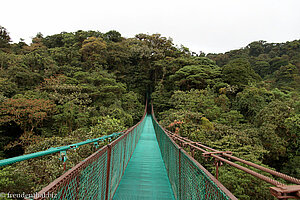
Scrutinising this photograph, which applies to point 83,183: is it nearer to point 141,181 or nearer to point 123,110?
point 141,181

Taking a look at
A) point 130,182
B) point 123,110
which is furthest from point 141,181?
point 123,110

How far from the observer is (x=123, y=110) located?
38.1 ft

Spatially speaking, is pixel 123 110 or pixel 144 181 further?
pixel 123 110

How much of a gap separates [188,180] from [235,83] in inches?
504

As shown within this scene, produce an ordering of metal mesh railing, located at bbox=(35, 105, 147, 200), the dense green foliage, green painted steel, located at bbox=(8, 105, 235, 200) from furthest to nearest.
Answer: the dense green foliage → green painted steel, located at bbox=(8, 105, 235, 200) → metal mesh railing, located at bbox=(35, 105, 147, 200)

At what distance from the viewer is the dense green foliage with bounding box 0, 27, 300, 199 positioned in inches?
171

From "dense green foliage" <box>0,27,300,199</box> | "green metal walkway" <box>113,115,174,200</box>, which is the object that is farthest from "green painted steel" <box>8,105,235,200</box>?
"dense green foliage" <box>0,27,300,199</box>

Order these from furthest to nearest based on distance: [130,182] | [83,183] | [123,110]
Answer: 1. [123,110]
2. [130,182]
3. [83,183]

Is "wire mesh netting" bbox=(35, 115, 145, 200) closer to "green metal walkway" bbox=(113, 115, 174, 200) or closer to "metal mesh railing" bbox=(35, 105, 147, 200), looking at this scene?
"metal mesh railing" bbox=(35, 105, 147, 200)

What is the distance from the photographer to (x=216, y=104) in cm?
1050

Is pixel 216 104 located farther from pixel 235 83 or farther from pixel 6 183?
pixel 6 183

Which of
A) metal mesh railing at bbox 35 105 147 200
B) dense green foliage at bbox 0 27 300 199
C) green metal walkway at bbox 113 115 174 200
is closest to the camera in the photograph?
metal mesh railing at bbox 35 105 147 200

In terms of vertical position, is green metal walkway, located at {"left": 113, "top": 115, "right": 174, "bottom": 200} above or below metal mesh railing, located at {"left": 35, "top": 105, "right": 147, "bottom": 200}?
below

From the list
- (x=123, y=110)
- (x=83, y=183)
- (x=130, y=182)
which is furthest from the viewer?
(x=123, y=110)
